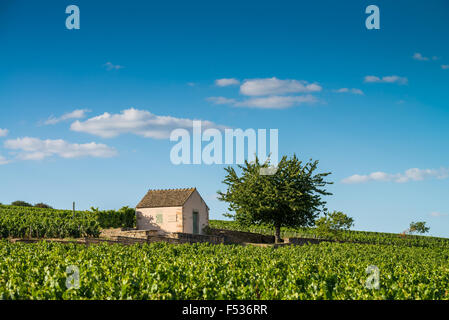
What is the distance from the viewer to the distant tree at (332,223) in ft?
155

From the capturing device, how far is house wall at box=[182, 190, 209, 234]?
1532 inches

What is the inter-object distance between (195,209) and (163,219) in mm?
3162

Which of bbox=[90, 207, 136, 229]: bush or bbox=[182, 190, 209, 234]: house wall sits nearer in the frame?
bbox=[182, 190, 209, 234]: house wall

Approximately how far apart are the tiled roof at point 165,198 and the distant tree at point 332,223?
16.1 metres

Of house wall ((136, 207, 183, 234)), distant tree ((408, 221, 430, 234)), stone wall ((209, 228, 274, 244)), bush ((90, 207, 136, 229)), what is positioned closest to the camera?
house wall ((136, 207, 183, 234))

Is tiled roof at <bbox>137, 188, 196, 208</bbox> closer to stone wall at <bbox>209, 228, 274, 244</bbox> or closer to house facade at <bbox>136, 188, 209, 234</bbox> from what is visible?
house facade at <bbox>136, 188, 209, 234</bbox>

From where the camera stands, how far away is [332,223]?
47.5m

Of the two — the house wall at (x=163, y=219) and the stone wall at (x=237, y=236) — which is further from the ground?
the house wall at (x=163, y=219)

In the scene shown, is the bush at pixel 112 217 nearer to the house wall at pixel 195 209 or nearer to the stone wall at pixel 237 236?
the house wall at pixel 195 209

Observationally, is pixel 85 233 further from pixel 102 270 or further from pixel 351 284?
pixel 351 284

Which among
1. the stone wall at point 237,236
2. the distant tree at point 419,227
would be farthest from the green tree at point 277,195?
the distant tree at point 419,227

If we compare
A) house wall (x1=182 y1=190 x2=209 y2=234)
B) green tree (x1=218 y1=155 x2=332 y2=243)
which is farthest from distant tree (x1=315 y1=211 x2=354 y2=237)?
house wall (x1=182 y1=190 x2=209 y2=234)

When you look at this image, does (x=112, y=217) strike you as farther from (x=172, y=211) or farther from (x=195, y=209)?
(x=195, y=209)
